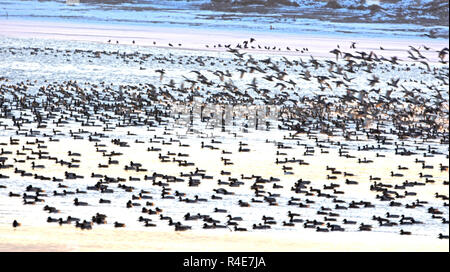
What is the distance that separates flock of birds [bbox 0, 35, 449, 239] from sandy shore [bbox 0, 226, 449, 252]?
553 millimetres

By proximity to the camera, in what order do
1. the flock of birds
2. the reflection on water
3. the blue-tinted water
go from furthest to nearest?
the blue-tinted water
the flock of birds
the reflection on water

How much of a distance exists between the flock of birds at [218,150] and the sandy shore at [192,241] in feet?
1.82

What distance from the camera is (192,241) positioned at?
21.0m

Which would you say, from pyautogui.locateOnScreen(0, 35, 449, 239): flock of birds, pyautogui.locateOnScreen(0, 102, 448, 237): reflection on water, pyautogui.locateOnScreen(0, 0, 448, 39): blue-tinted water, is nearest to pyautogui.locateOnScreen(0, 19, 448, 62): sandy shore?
pyautogui.locateOnScreen(0, 0, 448, 39): blue-tinted water

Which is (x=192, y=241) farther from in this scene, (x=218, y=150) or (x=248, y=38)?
(x=248, y=38)

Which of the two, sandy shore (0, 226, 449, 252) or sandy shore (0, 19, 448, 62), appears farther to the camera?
sandy shore (0, 19, 448, 62)

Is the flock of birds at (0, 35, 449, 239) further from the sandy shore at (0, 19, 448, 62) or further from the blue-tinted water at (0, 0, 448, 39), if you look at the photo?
the blue-tinted water at (0, 0, 448, 39)

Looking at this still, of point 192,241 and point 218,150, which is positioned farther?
point 218,150

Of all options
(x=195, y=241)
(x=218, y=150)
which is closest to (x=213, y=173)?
(x=218, y=150)

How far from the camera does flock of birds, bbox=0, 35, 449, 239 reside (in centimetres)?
2434

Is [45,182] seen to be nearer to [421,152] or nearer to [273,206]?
[273,206]

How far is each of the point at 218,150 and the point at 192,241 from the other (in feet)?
43.2

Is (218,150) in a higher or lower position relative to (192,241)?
lower

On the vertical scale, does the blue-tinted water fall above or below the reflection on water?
below
